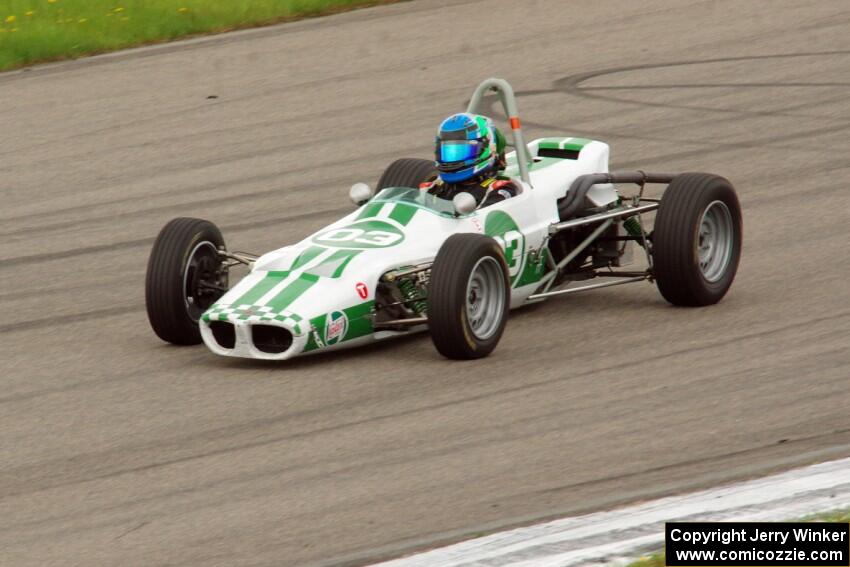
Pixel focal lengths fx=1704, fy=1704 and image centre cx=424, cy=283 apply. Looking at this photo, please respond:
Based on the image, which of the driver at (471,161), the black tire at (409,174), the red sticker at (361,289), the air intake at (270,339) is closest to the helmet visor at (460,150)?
the driver at (471,161)

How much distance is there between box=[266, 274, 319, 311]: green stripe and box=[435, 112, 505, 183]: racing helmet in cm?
133

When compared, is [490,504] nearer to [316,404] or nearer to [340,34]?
[316,404]

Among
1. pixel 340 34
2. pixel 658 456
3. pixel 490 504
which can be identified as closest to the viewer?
pixel 490 504

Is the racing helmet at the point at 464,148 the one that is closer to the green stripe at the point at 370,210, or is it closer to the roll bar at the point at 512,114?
the roll bar at the point at 512,114

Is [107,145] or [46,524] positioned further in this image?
[107,145]

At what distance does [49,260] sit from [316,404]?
15.1 ft

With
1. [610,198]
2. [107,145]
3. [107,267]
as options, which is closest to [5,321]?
[107,267]

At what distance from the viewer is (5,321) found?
35.5 feet

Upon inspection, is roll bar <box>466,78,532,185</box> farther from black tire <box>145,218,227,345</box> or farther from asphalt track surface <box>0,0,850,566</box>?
black tire <box>145,218,227,345</box>

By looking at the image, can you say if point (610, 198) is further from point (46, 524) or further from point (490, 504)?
point (46, 524)

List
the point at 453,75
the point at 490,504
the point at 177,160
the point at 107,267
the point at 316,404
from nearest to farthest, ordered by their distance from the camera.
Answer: the point at 490,504
the point at 316,404
the point at 107,267
the point at 177,160
the point at 453,75

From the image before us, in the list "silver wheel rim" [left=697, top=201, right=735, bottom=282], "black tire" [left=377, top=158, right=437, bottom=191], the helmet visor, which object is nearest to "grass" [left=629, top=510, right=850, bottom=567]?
"silver wheel rim" [left=697, top=201, right=735, bottom=282]

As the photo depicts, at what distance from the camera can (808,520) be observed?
6.27m

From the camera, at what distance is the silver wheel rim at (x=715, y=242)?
10258mm
